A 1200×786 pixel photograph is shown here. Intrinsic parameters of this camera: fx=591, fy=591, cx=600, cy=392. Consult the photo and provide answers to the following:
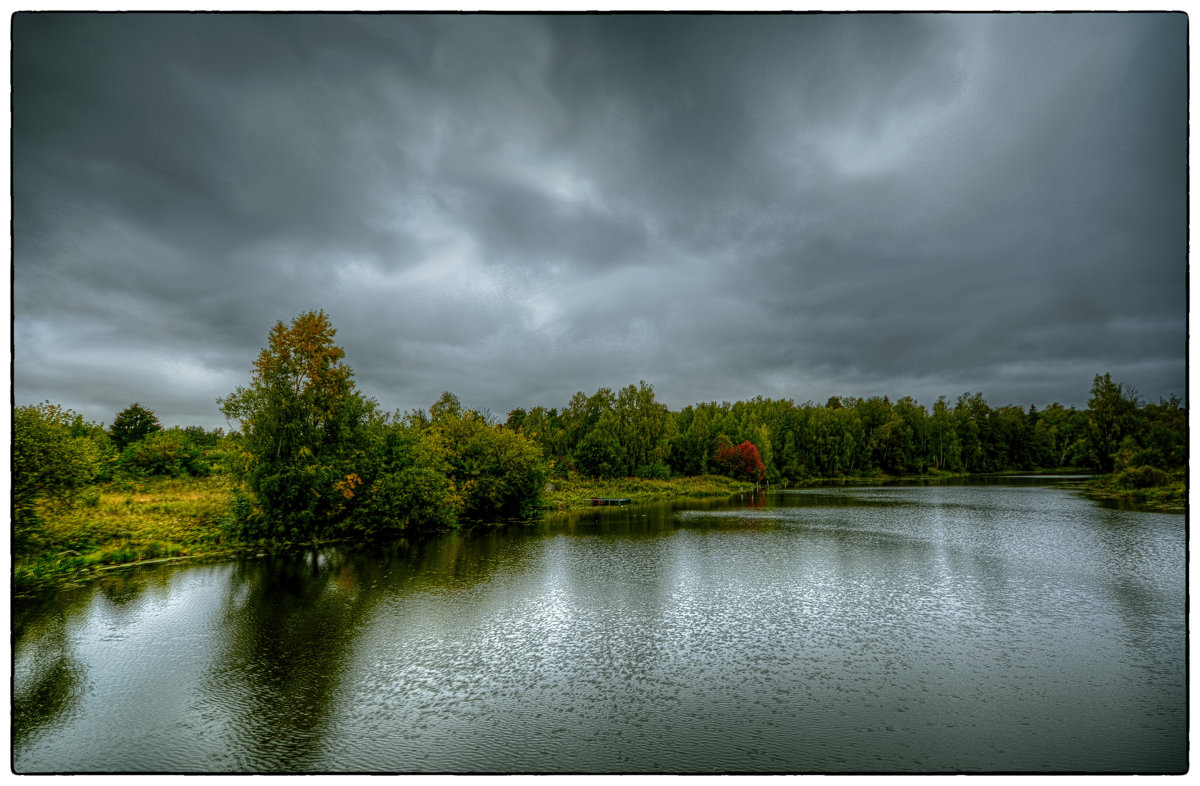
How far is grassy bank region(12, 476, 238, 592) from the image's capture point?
14.8 metres

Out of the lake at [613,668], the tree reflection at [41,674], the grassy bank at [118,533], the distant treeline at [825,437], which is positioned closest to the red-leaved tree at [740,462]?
the distant treeline at [825,437]

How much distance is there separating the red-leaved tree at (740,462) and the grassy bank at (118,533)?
5331cm

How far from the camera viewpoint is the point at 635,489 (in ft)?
170

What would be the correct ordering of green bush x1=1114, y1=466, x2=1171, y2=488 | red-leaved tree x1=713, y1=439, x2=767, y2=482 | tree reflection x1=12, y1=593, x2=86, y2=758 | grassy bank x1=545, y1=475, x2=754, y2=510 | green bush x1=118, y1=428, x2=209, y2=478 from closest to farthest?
tree reflection x1=12, y1=593, x2=86, y2=758, green bush x1=118, y1=428, x2=209, y2=478, green bush x1=1114, y1=466, x2=1171, y2=488, grassy bank x1=545, y1=475, x2=754, y2=510, red-leaved tree x1=713, y1=439, x2=767, y2=482

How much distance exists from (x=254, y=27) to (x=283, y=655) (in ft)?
29.7

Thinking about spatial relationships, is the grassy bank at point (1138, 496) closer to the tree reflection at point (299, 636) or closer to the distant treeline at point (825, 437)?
the distant treeline at point (825, 437)

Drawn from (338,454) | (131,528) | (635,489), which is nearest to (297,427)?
(338,454)

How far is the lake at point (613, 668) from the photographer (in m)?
6.50

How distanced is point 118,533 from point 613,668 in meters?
17.2

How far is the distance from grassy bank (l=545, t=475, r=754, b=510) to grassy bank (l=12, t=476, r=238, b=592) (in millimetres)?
19795

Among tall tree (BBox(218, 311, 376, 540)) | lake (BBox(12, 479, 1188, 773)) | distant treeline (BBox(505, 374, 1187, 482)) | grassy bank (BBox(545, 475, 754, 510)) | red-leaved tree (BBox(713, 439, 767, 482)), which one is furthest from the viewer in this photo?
red-leaved tree (BBox(713, 439, 767, 482))

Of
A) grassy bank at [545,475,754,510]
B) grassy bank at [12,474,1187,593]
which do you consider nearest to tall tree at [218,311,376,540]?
grassy bank at [12,474,1187,593]

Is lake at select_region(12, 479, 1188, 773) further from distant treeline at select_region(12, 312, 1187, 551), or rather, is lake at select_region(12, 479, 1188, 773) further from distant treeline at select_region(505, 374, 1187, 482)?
distant treeline at select_region(505, 374, 1187, 482)

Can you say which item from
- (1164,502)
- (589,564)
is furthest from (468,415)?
(1164,502)
